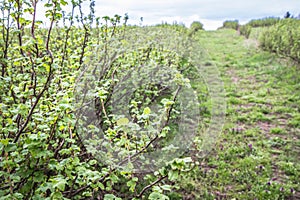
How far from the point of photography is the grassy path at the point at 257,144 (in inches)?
136

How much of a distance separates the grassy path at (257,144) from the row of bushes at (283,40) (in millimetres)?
509

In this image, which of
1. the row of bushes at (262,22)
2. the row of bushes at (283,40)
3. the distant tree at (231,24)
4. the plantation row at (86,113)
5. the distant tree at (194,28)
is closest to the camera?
the plantation row at (86,113)

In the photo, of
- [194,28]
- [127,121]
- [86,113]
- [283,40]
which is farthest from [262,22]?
[127,121]

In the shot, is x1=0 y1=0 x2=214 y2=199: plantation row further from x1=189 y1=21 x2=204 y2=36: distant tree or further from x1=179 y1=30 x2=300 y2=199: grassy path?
x1=189 y1=21 x2=204 y2=36: distant tree

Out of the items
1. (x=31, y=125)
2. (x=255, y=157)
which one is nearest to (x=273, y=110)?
(x=255, y=157)

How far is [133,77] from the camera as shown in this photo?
3027 mm

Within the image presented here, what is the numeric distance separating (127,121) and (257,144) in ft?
11.4

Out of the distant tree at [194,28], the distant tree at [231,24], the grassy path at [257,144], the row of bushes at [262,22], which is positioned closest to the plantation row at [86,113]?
the grassy path at [257,144]

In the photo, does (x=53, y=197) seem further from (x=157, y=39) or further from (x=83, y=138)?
(x=157, y=39)

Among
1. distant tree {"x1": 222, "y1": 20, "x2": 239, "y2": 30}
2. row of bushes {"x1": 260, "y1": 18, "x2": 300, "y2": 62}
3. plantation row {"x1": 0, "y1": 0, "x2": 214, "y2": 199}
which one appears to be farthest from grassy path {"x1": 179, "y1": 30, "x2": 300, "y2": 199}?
distant tree {"x1": 222, "y1": 20, "x2": 239, "y2": 30}

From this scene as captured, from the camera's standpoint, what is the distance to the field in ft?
5.25

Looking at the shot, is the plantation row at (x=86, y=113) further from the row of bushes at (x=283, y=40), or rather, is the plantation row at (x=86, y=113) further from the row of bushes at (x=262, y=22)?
the row of bushes at (x=262, y=22)

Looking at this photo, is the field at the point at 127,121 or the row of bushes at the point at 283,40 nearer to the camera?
the field at the point at 127,121

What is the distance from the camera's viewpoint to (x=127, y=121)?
1735mm
